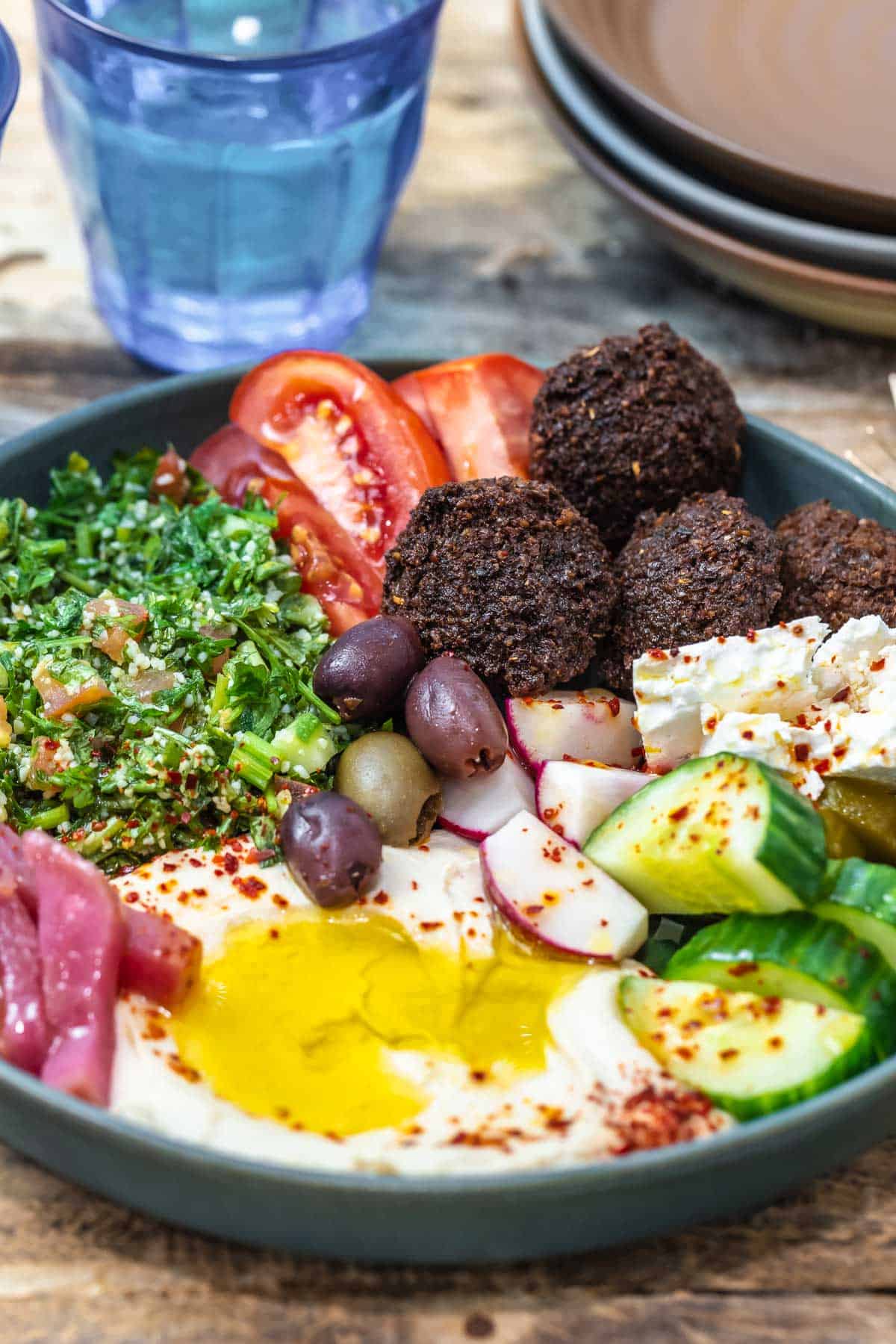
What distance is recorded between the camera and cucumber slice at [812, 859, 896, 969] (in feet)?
5.79

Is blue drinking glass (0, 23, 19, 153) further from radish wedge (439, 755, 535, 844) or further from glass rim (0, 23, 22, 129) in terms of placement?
radish wedge (439, 755, 535, 844)

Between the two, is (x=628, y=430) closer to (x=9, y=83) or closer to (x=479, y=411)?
(x=479, y=411)

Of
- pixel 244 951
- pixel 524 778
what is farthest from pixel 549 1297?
pixel 524 778

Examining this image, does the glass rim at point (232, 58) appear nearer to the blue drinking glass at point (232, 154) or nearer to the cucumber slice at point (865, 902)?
the blue drinking glass at point (232, 154)

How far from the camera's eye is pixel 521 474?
255 cm

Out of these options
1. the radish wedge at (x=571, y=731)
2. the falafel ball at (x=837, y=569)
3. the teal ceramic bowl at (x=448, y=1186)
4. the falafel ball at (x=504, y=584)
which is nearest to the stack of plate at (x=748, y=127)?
the falafel ball at (x=837, y=569)

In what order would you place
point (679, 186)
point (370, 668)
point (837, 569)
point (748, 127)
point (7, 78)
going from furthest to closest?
point (748, 127), point (679, 186), point (7, 78), point (837, 569), point (370, 668)

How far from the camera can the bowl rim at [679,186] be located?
9.50 feet

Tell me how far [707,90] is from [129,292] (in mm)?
1562

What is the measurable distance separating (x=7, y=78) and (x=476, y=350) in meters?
1.27

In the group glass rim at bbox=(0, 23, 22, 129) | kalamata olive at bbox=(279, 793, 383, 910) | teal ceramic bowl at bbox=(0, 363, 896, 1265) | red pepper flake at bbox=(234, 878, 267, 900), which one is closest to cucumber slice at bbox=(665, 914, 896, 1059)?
teal ceramic bowl at bbox=(0, 363, 896, 1265)

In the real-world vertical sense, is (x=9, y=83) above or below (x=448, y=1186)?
above

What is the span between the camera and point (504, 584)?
7.20 ft

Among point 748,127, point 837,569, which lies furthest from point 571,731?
point 748,127
